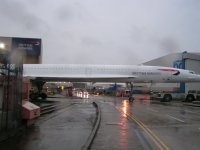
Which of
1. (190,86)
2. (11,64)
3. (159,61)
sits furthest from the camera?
(159,61)

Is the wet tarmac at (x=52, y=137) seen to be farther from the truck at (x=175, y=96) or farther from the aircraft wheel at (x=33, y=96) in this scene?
the truck at (x=175, y=96)

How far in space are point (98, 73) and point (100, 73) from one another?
0.23 metres

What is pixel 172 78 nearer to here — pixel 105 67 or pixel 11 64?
pixel 105 67

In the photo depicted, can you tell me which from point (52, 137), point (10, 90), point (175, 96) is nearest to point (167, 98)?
point (175, 96)

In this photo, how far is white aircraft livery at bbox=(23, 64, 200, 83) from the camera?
43.3 meters

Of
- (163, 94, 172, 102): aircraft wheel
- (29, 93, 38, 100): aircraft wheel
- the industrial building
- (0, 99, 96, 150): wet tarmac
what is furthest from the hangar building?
the industrial building

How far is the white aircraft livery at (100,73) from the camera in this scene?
142ft

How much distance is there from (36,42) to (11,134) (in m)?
52.5

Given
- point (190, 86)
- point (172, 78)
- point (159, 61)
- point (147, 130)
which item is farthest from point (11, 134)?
point (159, 61)

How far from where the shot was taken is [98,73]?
43.9 meters

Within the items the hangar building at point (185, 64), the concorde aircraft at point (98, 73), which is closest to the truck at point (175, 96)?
the concorde aircraft at point (98, 73)

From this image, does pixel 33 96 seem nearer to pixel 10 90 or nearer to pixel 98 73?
pixel 98 73

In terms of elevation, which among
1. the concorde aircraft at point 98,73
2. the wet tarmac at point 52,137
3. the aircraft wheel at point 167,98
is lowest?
the wet tarmac at point 52,137

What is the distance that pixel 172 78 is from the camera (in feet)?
150
